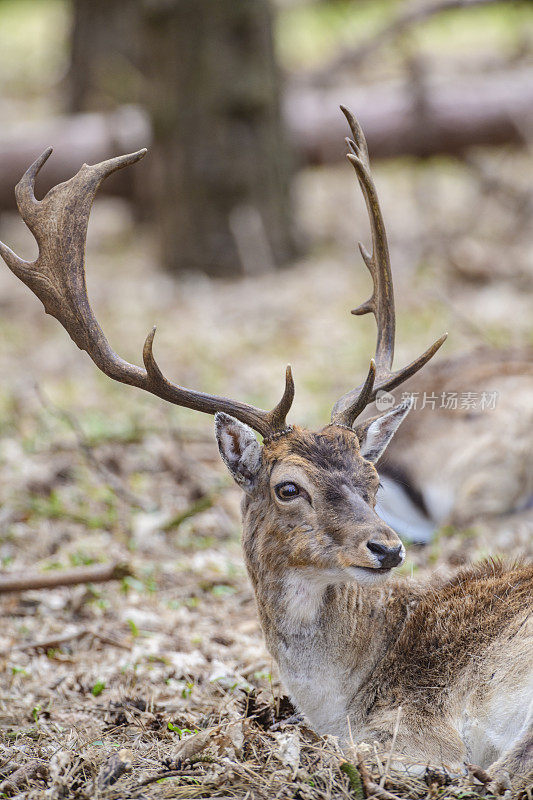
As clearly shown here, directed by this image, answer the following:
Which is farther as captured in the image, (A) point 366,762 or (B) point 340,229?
(B) point 340,229

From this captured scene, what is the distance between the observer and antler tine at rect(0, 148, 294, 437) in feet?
14.9

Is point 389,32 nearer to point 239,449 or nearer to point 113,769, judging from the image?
point 239,449

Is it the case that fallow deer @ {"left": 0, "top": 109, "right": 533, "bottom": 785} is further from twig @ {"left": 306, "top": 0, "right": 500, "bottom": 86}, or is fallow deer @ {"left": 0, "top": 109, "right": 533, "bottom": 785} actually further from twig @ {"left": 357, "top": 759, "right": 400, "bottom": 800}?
twig @ {"left": 306, "top": 0, "right": 500, "bottom": 86}

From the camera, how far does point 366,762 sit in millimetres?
4012

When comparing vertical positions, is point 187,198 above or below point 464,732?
below

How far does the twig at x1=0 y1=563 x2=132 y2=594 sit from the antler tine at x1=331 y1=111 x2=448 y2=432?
2.03 metres

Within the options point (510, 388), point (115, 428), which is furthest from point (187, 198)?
point (510, 388)

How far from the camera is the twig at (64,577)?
5.70 meters

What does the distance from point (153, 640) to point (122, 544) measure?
1302 mm

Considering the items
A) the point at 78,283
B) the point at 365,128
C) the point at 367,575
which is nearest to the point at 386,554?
the point at 367,575

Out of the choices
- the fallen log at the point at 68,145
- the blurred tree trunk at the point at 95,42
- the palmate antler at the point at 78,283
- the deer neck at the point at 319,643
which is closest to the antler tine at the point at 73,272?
the palmate antler at the point at 78,283

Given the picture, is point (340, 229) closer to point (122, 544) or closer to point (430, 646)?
point (122, 544)

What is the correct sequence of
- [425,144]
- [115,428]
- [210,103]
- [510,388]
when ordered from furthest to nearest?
[425,144] → [210,103] → [115,428] → [510,388]

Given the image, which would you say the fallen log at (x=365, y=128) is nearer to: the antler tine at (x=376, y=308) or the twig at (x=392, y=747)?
the antler tine at (x=376, y=308)
